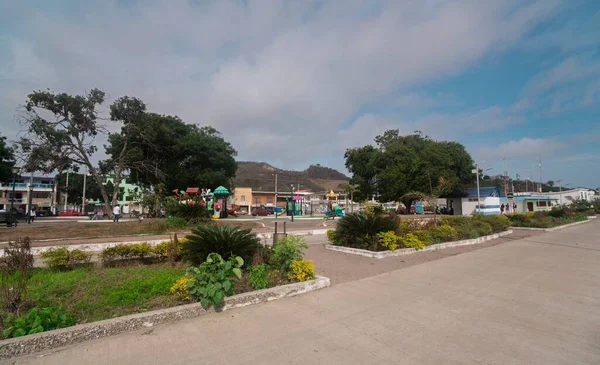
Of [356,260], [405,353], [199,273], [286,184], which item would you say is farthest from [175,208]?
[286,184]

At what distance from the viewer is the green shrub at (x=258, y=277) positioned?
5355mm

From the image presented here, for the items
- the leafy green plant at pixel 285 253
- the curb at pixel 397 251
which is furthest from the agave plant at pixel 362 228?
the leafy green plant at pixel 285 253

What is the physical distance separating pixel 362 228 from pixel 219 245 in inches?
223

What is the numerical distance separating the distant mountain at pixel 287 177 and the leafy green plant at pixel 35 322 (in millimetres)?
107395

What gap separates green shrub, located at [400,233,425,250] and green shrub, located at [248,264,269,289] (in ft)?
20.0

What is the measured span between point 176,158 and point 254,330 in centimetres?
3399

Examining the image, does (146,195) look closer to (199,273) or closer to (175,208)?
(175,208)

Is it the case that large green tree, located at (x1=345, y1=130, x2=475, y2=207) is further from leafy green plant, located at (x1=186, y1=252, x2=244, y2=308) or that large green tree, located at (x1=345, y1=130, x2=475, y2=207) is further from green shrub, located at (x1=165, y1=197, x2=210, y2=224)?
leafy green plant, located at (x1=186, y1=252, x2=244, y2=308)

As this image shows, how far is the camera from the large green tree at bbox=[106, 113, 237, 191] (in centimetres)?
3055

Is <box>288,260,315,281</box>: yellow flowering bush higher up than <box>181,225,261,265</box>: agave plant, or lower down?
lower down

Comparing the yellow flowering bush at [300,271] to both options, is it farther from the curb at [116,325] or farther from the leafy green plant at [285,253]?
the curb at [116,325]

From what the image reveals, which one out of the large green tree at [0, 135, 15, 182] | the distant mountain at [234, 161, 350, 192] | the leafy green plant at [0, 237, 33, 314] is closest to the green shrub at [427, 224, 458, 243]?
the leafy green plant at [0, 237, 33, 314]

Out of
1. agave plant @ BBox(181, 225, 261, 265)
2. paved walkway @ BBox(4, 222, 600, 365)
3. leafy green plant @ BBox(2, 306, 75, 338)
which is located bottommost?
paved walkway @ BBox(4, 222, 600, 365)

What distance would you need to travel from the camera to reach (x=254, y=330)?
13.2ft
